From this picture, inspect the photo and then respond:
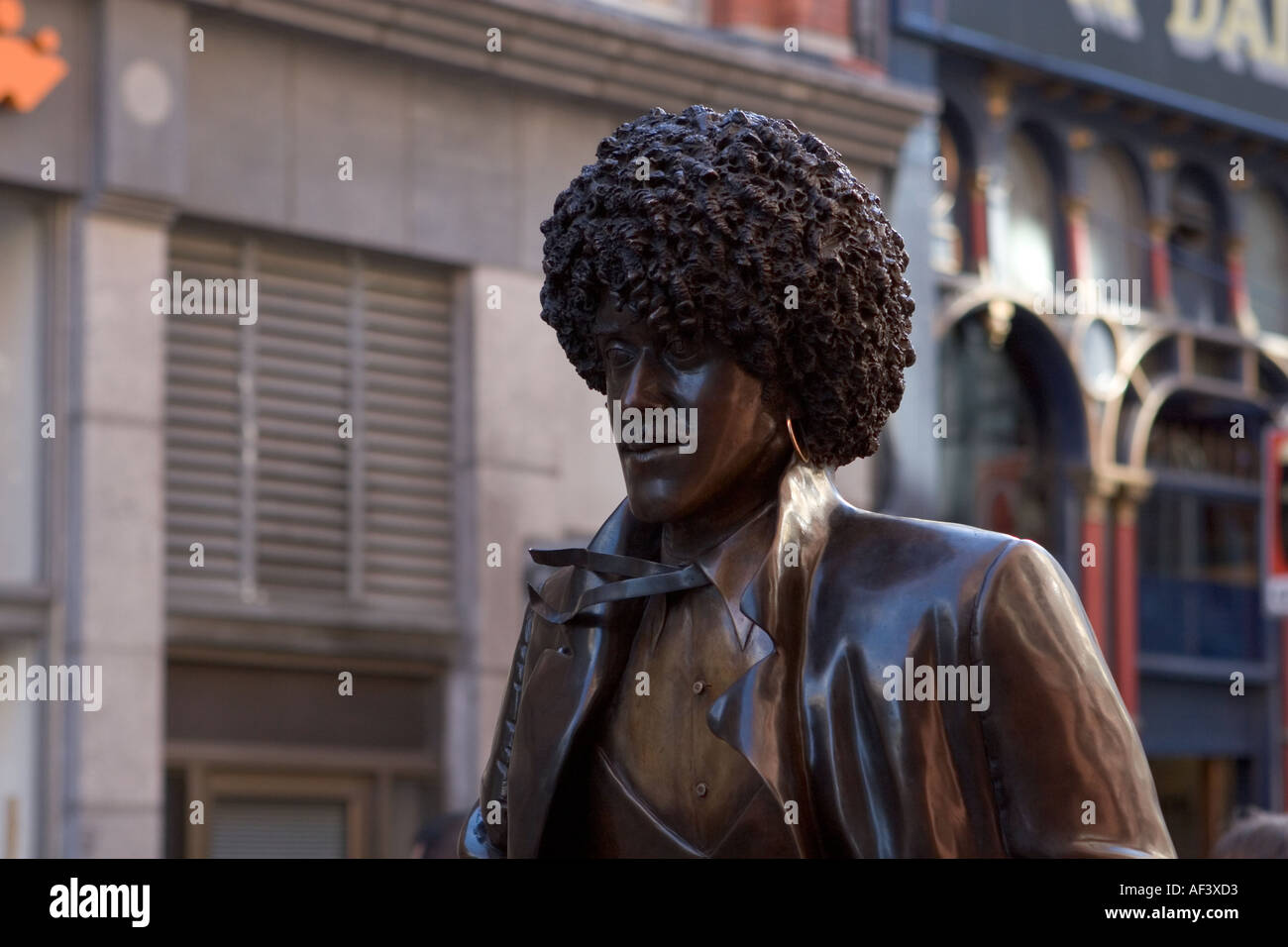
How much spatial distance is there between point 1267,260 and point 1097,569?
4.33 meters

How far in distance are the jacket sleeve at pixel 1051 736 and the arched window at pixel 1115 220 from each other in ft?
57.2

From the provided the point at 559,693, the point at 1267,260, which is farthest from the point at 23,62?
the point at 1267,260

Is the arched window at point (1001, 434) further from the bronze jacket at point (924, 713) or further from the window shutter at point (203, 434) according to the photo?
the bronze jacket at point (924, 713)

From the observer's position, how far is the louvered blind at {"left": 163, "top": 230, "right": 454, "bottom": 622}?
12.9 metres

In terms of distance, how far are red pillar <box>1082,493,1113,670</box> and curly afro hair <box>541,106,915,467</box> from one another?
53.9 feet

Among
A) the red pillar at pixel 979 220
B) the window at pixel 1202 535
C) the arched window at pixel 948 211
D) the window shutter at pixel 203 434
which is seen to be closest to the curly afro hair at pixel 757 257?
the window shutter at pixel 203 434

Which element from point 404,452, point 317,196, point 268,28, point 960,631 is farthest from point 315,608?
point 960,631

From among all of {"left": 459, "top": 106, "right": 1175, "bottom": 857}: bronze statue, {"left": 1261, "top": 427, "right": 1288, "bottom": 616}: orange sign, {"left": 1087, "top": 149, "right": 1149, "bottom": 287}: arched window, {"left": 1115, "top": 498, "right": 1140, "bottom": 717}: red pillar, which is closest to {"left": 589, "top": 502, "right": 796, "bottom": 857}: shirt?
{"left": 459, "top": 106, "right": 1175, "bottom": 857}: bronze statue

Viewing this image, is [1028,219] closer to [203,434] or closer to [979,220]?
[979,220]

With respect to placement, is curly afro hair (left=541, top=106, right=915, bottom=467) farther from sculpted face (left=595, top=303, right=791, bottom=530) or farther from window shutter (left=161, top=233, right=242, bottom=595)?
window shutter (left=161, top=233, right=242, bottom=595)

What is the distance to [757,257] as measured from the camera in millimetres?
2619

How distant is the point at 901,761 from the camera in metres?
2.48
